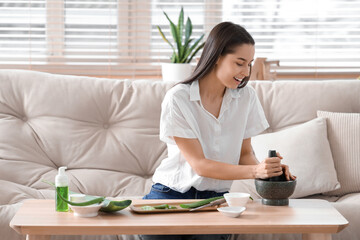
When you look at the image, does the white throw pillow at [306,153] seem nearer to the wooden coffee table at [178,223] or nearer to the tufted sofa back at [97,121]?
the tufted sofa back at [97,121]

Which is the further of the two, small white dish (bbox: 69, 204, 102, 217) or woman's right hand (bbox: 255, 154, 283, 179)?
woman's right hand (bbox: 255, 154, 283, 179)

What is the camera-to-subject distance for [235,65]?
2.07 m

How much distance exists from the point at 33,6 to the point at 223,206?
242 centimetres

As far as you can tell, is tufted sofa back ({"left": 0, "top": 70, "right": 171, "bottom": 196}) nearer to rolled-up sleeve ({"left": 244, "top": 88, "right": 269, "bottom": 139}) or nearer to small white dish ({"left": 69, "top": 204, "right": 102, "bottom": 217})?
rolled-up sleeve ({"left": 244, "top": 88, "right": 269, "bottom": 139})

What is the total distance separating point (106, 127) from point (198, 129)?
3.08 feet

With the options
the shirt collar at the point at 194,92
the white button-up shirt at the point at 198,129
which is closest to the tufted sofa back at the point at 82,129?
the white button-up shirt at the point at 198,129

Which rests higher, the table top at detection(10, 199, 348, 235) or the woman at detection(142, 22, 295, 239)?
the woman at detection(142, 22, 295, 239)

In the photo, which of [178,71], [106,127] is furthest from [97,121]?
[178,71]

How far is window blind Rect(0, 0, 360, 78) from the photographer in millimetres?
3725

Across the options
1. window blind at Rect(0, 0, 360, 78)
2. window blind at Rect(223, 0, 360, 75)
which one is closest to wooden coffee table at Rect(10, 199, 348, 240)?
window blind at Rect(0, 0, 360, 78)

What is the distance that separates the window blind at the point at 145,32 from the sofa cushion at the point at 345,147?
→ 1.02m

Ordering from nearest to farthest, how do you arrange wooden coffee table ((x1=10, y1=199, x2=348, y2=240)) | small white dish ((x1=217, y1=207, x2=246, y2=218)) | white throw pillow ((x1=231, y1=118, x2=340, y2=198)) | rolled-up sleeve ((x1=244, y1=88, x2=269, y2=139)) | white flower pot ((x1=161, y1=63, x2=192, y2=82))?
wooden coffee table ((x1=10, y1=199, x2=348, y2=240)) → small white dish ((x1=217, y1=207, x2=246, y2=218)) → rolled-up sleeve ((x1=244, y1=88, x2=269, y2=139)) → white throw pillow ((x1=231, y1=118, x2=340, y2=198)) → white flower pot ((x1=161, y1=63, x2=192, y2=82))

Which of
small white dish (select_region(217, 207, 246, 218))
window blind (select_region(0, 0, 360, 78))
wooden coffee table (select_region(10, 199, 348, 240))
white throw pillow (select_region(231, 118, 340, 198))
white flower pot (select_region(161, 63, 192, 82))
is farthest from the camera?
window blind (select_region(0, 0, 360, 78))

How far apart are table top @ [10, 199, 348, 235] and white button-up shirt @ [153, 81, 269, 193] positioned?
352 mm
